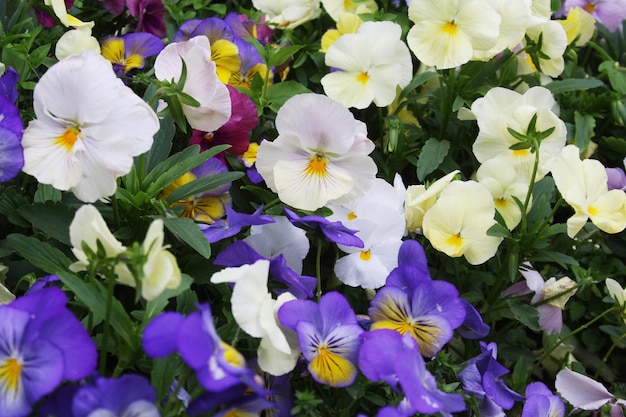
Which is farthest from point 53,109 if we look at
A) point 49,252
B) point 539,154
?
point 539,154

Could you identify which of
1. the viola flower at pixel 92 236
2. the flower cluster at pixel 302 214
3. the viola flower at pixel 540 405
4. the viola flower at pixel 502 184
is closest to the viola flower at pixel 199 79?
the flower cluster at pixel 302 214

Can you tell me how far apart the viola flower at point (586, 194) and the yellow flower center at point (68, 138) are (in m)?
0.67

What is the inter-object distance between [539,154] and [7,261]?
809mm

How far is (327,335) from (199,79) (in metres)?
0.40

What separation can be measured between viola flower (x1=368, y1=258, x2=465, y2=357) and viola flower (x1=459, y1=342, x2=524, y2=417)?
9 centimetres

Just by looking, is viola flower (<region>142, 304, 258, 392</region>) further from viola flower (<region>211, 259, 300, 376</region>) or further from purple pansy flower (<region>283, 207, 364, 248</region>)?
purple pansy flower (<region>283, 207, 364, 248</region>)

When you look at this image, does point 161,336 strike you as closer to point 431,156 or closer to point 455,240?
point 455,240

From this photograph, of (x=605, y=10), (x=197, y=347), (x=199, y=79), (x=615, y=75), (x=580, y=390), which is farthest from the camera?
(x=605, y=10)

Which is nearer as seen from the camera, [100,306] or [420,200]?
[100,306]

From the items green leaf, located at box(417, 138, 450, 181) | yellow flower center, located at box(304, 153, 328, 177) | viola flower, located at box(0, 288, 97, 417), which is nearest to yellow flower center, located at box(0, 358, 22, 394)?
viola flower, located at box(0, 288, 97, 417)

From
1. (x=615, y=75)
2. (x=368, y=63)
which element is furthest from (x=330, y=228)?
(x=615, y=75)

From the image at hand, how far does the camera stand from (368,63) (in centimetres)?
133

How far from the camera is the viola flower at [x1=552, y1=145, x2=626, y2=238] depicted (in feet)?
3.77

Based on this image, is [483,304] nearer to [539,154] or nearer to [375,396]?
[539,154]
